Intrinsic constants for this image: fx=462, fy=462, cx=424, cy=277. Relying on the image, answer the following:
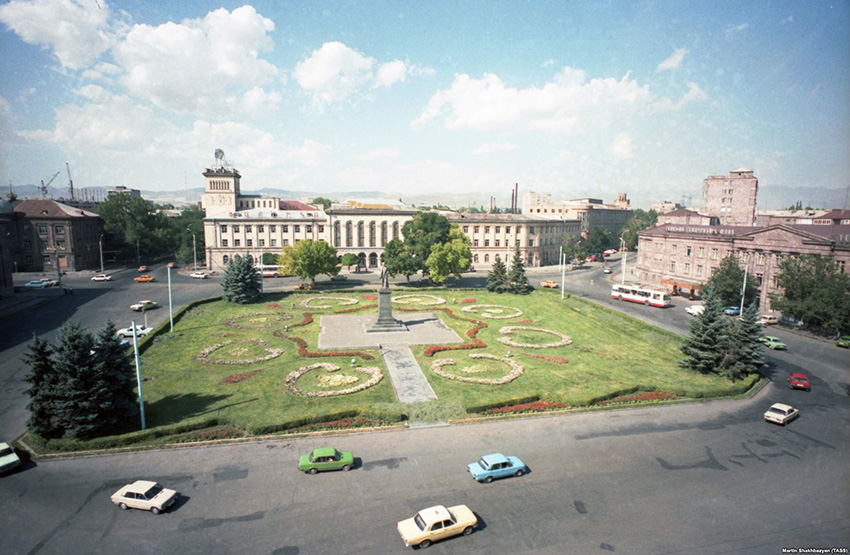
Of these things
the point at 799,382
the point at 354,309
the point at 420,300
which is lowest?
the point at 799,382

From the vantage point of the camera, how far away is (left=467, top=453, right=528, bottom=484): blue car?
902 inches

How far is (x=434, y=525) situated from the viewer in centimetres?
1858

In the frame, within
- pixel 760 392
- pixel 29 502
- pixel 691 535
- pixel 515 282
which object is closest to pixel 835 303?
pixel 760 392

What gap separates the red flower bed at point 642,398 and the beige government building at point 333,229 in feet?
217

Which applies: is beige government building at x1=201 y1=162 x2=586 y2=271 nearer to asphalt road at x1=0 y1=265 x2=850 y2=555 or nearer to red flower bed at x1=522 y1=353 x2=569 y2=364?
red flower bed at x1=522 y1=353 x2=569 y2=364

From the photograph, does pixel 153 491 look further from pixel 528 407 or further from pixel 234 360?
pixel 528 407

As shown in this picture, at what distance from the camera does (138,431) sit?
26484 mm

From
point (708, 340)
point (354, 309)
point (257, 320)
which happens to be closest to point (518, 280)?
point (354, 309)

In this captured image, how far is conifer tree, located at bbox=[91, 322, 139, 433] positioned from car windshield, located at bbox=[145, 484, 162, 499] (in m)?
8.03

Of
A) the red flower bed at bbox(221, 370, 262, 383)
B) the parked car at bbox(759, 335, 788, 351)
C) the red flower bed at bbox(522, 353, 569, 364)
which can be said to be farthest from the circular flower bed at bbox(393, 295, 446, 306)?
the parked car at bbox(759, 335, 788, 351)

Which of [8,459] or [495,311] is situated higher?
[495,311]

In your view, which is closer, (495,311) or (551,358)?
(551,358)

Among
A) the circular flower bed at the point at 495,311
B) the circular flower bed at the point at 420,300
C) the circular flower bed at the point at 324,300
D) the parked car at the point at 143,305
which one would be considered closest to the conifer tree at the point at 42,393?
the parked car at the point at 143,305

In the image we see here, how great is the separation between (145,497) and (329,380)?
1693 cm
